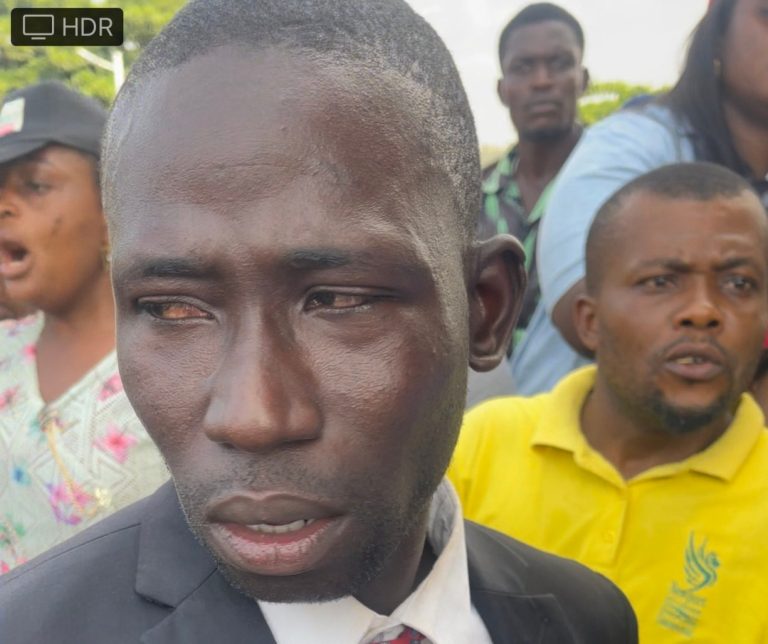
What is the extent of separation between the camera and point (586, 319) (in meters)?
2.48

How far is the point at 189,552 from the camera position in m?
1.34

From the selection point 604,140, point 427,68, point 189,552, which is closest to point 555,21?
point 604,140

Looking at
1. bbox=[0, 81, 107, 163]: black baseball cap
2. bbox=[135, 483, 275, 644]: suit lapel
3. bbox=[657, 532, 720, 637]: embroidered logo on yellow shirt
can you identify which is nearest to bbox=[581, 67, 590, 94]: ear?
bbox=[0, 81, 107, 163]: black baseball cap

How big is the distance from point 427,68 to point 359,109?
188mm

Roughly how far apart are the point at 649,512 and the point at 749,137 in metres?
1.19

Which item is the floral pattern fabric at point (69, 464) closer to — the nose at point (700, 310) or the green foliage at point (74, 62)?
the nose at point (700, 310)

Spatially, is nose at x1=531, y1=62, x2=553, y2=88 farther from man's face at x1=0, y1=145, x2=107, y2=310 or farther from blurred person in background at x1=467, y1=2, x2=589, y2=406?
man's face at x1=0, y1=145, x2=107, y2=310

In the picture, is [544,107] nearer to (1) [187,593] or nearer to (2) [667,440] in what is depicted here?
(2) [667,440]

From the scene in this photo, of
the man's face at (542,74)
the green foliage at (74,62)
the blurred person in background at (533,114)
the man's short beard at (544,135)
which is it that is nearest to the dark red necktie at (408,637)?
the blurred person in background at (533,114)

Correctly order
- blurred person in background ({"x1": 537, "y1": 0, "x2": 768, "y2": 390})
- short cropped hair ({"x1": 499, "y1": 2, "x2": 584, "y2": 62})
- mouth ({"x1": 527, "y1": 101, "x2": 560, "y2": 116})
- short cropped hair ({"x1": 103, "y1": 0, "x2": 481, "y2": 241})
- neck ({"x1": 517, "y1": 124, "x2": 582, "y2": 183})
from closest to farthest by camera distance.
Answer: short cropped hair ({"x1": 103, "y1": 0, "x2": 481, "y2": 241})
blurred person in background ({"x1": 537, "y1": 0, "x2": 768, "y2": 390})
neck ({"x1": 517, "y1": 124, "x2": 582, "y2": 183})
mouth ({"x1": 527, "y1": 101, "x2": 560, "y2": 116})
short cropped hair ({"x1": 499, "y1": 2, "x2": 584, "y2": 62})

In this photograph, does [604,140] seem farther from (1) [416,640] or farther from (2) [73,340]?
(1) [416,640]

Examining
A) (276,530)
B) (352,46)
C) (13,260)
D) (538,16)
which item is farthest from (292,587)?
(538,16)

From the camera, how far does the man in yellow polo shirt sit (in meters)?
2.13

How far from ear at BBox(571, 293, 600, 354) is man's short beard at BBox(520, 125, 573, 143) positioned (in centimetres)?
221
